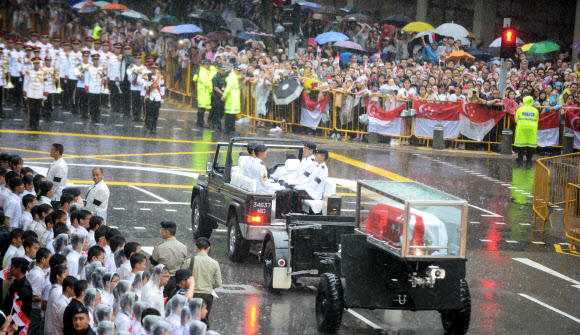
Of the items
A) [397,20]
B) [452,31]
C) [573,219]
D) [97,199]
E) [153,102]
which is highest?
[397,20]

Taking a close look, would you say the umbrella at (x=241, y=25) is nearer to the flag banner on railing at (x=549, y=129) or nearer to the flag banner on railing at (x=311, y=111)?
the flag banner on railing at (x=311, y=111)

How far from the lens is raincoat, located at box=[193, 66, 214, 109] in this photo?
89.4ft

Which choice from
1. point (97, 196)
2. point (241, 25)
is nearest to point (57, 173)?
point (97, 196)

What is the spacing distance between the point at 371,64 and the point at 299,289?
1752 cm

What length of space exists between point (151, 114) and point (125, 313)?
61.1 feet

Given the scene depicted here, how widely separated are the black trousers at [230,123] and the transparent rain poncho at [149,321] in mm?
19969

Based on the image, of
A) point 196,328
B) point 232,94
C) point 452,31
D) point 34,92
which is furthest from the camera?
point 452,31

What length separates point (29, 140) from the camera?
75.7ft

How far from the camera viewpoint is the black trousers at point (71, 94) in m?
28.4

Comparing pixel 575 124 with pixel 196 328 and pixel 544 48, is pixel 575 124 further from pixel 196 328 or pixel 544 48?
pixel 196 328

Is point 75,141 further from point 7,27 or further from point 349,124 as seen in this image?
point 7,27

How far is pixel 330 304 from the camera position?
404 inches

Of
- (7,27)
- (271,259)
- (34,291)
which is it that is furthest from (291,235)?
(7,27)

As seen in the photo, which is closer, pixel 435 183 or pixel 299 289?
pixel 299 289
